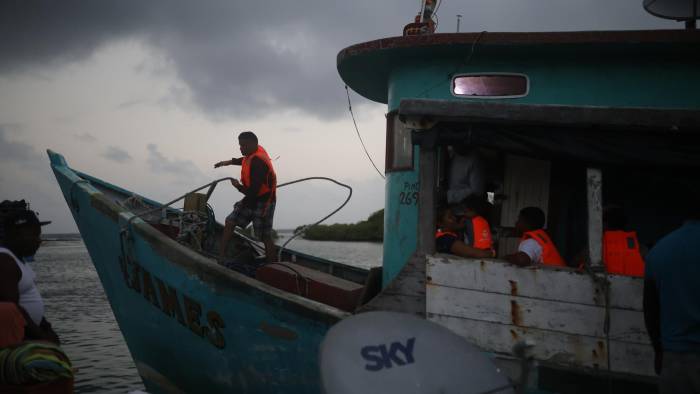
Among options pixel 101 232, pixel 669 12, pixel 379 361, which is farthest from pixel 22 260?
pixel 669 12

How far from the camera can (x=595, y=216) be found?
3664mm

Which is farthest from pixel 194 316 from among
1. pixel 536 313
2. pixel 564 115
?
pixel 564 115

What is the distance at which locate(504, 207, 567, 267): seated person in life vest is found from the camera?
374 centimetres

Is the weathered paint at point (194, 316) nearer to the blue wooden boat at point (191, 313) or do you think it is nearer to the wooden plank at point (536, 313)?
the blue wooden boat at point (191, 313)

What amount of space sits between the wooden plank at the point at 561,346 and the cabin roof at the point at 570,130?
3.88 ft

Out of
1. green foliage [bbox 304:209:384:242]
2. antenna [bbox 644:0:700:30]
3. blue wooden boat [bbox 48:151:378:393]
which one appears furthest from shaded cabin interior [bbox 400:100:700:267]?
green foliage [bbox 304:209:384:242]

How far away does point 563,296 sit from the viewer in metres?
3.62

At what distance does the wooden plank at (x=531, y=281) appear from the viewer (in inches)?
139

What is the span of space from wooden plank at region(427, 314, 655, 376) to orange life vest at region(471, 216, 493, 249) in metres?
0.73

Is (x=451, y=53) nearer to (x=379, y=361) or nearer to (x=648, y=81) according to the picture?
(x=648, y=81)

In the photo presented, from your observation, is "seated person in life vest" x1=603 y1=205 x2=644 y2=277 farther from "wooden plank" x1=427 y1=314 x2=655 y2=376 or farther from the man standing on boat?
the man standing on boat

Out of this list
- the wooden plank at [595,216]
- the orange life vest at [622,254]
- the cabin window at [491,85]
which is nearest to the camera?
the wooden plank at [595,216]

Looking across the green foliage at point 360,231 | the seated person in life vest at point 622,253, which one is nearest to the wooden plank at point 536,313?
the seated person in life vest at point 622,253

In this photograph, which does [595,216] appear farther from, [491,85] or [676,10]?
[676,10]
